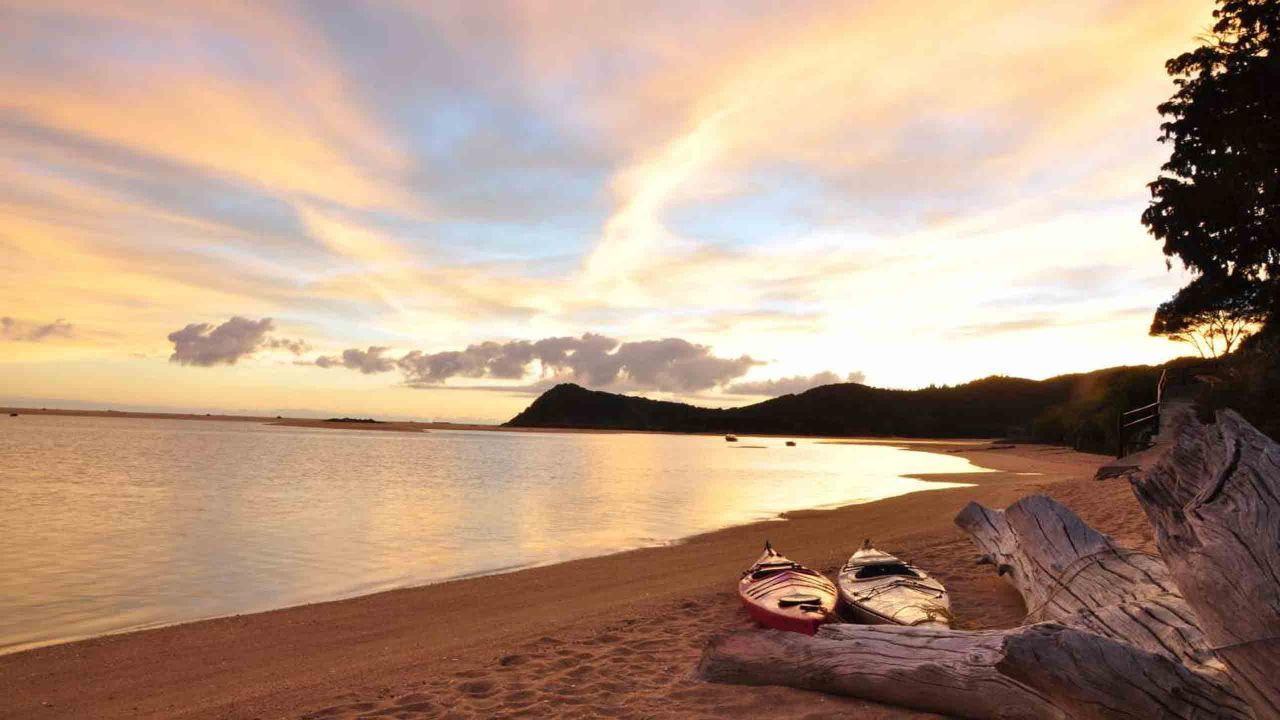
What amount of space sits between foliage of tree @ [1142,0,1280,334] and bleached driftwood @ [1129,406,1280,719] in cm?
1905

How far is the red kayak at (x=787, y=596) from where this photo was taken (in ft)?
24.2

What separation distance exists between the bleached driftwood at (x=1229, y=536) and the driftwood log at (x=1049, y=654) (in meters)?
0.40

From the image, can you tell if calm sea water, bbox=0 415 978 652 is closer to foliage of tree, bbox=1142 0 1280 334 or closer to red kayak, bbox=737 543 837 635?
red kayak, bbox=737 543 837 635

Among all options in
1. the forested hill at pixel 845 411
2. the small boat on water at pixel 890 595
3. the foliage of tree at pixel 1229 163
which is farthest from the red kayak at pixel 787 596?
the forested hill at pixel 845 411

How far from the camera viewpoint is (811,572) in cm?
902

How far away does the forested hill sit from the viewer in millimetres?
129625

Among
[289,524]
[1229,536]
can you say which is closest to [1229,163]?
[1229,536]

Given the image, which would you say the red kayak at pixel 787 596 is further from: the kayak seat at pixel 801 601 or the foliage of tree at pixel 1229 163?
the foliage of tree at pixel 1229 163

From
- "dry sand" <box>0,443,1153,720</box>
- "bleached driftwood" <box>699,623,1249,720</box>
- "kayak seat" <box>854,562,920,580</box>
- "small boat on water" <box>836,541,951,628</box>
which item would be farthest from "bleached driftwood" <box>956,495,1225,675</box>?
"kayak seat" <box>854,562,920,580</box>

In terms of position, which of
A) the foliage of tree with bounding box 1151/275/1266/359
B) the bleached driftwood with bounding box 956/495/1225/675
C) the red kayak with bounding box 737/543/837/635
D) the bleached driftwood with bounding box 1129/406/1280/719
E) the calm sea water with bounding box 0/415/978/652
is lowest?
the calm sea water with bounding box 0/415/978/652

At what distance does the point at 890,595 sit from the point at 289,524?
1521 cm

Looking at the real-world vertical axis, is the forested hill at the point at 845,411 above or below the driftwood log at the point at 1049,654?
above

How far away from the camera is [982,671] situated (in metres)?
4.75

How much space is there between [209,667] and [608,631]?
13.5 feet
